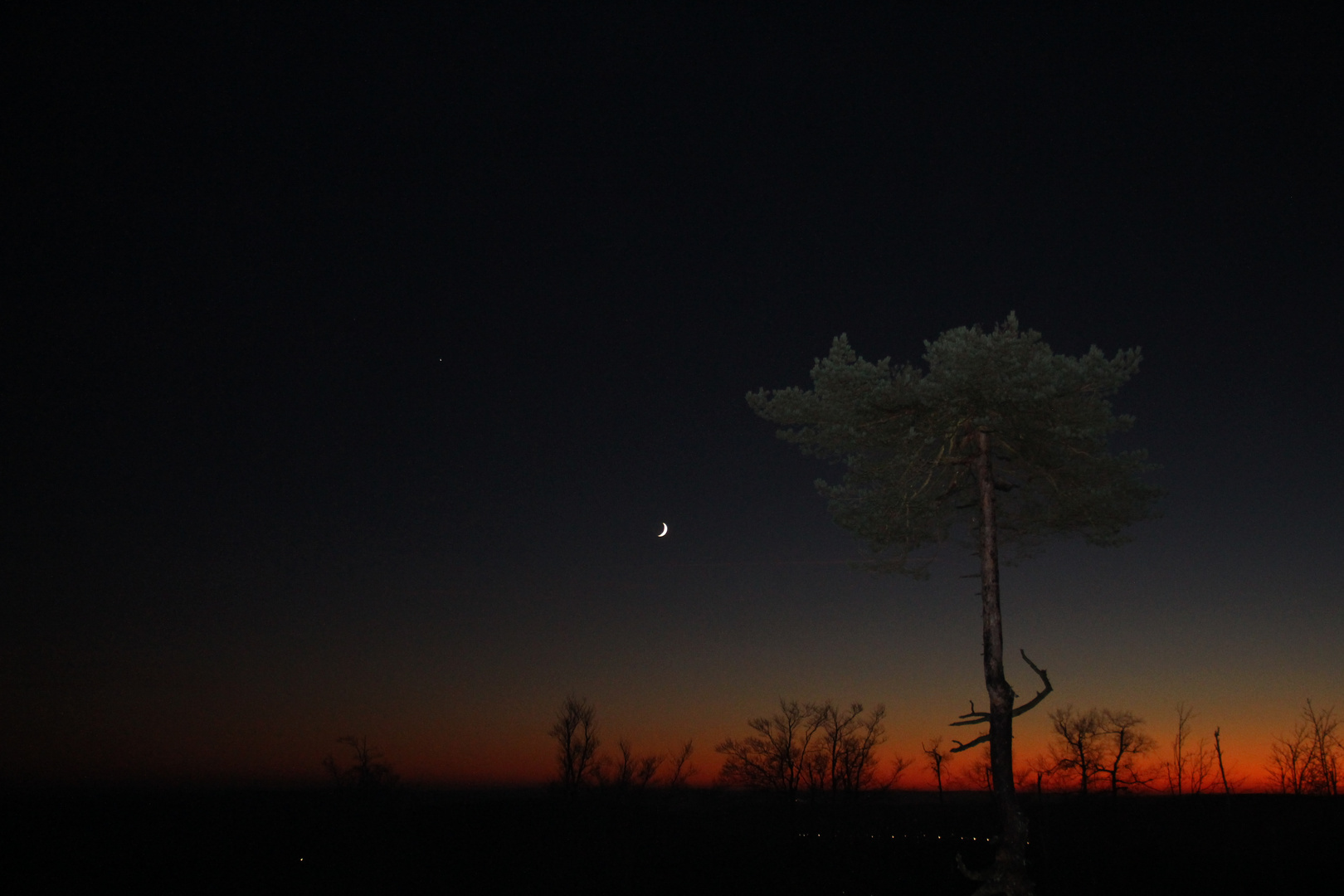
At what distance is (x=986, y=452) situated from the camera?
594 inches

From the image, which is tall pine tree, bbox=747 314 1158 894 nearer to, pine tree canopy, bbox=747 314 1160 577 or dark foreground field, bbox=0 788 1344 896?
pine tree canopy, bbox=747 314 1160 577

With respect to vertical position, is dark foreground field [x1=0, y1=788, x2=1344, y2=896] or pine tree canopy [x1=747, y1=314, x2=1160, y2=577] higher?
pine tree canopy [x1=747, y1=314, x2=1160, y2=577]

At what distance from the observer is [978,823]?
171 ft

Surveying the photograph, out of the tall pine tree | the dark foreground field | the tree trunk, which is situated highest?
the tall pine tree

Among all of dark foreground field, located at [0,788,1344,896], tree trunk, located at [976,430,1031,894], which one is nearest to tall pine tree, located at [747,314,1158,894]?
tree trunk, located at [976,430,1031,894]

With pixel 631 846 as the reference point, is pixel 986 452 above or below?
above

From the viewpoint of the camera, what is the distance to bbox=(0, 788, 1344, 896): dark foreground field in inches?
927

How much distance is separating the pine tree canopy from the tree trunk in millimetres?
481

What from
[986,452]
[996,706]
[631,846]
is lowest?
[631,846]

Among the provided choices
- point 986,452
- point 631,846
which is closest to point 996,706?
point 986,452

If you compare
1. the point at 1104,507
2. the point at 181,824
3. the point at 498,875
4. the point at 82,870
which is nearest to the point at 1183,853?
the point at 1104,507

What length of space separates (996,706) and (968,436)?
4.71 meters

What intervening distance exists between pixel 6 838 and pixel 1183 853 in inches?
2340

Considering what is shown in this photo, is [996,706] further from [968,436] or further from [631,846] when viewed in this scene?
[631,846]
